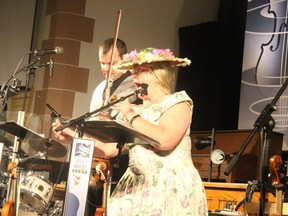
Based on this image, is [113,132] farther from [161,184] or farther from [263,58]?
[263,58]

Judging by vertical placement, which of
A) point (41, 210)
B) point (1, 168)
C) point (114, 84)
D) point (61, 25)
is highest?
point (61, 25)

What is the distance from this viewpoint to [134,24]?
21.1 ft

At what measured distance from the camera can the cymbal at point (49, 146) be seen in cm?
388

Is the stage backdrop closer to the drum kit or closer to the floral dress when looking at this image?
the drum kit

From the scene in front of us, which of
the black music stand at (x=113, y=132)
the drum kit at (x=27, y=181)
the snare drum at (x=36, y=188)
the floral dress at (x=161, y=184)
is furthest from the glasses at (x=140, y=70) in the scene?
the snare drum at (x=36, y=188)

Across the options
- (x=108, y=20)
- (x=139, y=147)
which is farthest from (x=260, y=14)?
(x=139, y=147)

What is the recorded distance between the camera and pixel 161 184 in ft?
8.07

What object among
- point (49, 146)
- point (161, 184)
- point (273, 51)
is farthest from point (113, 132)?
point (273, 51)

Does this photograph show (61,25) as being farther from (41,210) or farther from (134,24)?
(41,210)

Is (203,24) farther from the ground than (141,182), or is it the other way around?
(203,24)

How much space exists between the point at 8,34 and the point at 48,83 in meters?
1.08

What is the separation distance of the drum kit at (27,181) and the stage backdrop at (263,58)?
6.40ft

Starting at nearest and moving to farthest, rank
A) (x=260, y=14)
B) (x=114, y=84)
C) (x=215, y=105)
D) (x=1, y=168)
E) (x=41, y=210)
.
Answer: (x=114, y=84)
(x=41, y=210)
(x=1, y=168)
(x=260, y=14)
(x=215, y=105)

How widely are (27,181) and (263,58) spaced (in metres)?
2.41
